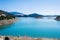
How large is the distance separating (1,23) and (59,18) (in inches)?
392

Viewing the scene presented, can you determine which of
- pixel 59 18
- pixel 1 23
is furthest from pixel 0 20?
pixel 59 18

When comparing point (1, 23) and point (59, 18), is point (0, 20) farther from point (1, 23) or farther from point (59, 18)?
point (59, 18)

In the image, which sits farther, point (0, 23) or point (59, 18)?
point (59, 18)

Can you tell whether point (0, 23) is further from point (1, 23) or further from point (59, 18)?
point (59, 18)

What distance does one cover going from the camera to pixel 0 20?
47.0 feet

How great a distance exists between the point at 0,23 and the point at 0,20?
856mm

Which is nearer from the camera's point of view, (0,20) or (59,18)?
(0,20)

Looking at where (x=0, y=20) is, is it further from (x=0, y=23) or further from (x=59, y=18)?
(x=59, y=18)

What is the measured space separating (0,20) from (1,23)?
2.21 ft

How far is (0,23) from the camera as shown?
13.5 metres

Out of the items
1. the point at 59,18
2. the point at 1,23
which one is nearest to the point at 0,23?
the point at 1,23

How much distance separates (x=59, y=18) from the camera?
21.0m
